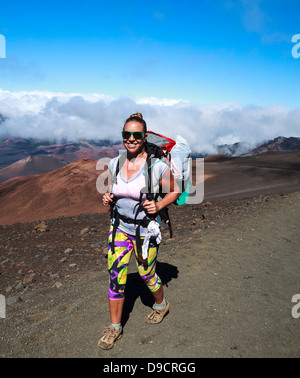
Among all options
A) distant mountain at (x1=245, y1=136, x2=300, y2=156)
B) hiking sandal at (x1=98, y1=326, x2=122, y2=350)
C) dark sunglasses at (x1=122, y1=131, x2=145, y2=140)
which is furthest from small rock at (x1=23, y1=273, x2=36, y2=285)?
distant mountain at (x1=245, y1=136, x2=300, y2=156)

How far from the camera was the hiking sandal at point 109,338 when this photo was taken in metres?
2.48

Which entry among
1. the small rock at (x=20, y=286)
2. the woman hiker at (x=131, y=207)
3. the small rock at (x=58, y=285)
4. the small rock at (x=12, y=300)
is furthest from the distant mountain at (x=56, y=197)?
the woman hiker at (x=131, y=207)

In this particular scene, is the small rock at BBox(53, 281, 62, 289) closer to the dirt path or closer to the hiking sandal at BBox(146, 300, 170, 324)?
the dirt path

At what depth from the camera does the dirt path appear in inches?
100

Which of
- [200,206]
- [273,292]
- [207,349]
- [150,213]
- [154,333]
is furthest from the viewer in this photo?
[200,206]

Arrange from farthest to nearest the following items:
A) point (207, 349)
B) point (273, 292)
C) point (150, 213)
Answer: point (273, 292) < point (207, 349) < point (150, 213)

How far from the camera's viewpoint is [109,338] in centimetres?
251

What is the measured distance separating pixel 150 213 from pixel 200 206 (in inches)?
296

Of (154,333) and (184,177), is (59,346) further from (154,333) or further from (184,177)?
(184,177)

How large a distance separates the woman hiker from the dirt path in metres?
0.42

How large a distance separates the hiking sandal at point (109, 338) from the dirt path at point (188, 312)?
0.06 metres

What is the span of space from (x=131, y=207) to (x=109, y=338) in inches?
47.2

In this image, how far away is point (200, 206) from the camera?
9.61 meters
